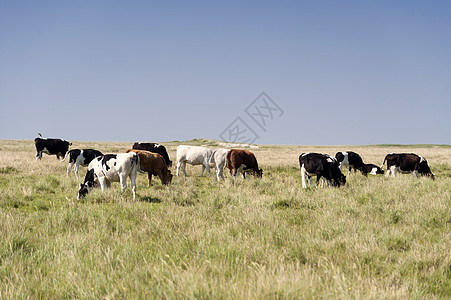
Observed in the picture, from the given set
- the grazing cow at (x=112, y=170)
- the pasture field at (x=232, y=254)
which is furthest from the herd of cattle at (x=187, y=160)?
the pasture field at (x=232, y=254)

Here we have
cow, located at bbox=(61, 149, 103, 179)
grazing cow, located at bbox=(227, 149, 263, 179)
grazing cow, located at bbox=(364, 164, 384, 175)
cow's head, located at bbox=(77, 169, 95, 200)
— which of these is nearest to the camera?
cow's head, located at bbox=(77, 169, 95, 200)

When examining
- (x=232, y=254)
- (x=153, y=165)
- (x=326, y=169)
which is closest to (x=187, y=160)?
(x=153, y=165)

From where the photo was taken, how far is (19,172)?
53.4 feet

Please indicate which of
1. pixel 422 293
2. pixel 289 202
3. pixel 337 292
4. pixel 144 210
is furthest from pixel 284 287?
pixel 289 202

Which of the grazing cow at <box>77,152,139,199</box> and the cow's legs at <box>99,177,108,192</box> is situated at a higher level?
the grazing cow at <box>77,152,139,199</box>

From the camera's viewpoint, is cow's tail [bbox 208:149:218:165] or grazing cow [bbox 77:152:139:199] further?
cow's tail [bbox 208:149:218:165]

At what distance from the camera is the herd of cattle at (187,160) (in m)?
10.4

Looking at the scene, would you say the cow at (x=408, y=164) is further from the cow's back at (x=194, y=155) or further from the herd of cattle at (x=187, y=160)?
the cow's back at (x=194, y=155)

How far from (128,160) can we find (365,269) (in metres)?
8.10

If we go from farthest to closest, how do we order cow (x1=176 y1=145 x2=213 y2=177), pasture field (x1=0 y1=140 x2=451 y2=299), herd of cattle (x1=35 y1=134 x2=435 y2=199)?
cow (x1=176 y1=145 x2=213 y2=177), herd of cattle (x1=35 y1=134 x2=435 y2=199), pasture field (x1=0 y1=140 x2=451 y2=299)

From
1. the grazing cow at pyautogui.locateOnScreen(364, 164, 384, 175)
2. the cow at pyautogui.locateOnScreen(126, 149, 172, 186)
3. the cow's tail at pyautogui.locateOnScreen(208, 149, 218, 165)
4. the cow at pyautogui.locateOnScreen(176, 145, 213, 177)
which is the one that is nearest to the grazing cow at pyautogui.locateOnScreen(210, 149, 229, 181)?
the cow's tail at pyautogui.locateOnScreen(208, 149, 218, 165)

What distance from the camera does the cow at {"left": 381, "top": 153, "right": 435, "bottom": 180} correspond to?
1850 centimetres

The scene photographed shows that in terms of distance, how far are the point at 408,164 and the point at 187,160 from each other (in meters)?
13.4

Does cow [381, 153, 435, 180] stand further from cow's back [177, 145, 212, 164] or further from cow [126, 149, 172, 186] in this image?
cow [126, 149, 172, 186]
